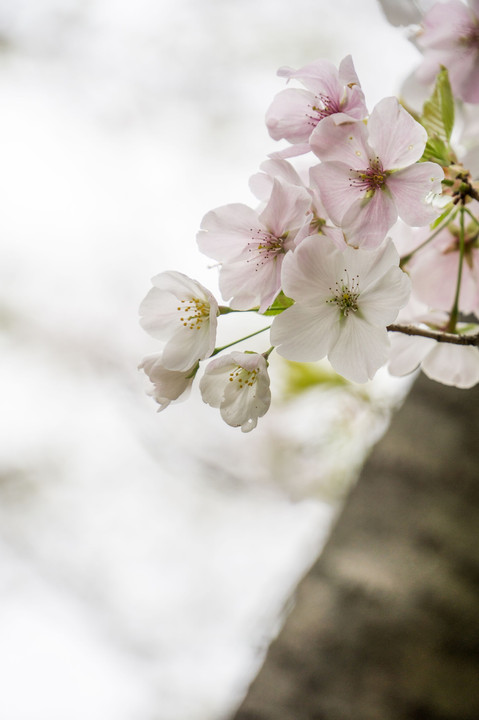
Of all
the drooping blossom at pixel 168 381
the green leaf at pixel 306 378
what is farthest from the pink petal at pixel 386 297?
the green leaf at pixel 306 378

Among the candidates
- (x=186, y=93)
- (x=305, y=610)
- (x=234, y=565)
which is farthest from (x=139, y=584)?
(x=186, y=93)

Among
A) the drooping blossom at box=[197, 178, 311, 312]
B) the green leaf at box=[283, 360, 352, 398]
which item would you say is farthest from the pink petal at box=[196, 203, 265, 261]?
the green leaf at box=[283, 360, 352, 398]

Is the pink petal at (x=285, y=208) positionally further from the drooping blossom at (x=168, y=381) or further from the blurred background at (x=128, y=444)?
the blurred background at (x=128, y=444)

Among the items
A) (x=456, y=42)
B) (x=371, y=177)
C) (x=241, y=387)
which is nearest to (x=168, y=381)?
(x=241, y=387)

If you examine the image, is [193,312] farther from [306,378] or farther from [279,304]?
[306,378]

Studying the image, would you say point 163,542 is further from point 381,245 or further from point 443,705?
point 381,245

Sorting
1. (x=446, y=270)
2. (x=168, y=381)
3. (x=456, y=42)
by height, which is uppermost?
(x=456, y=42)
